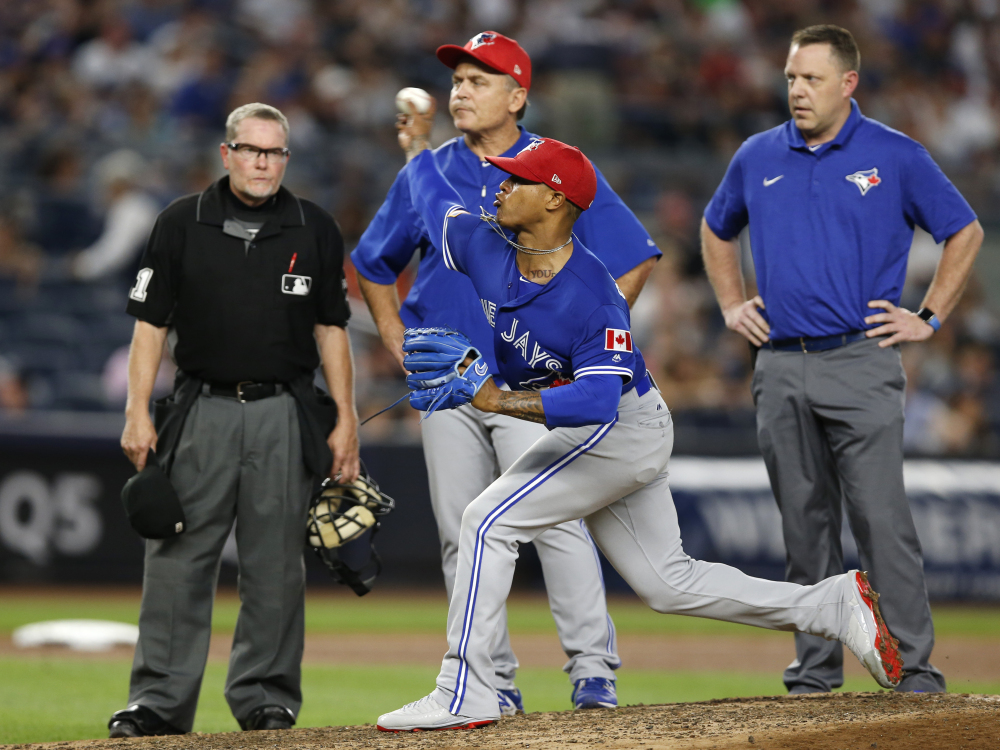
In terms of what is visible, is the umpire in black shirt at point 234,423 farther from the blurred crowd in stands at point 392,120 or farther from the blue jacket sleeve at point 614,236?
the blurred crowd in stands at point 392,120

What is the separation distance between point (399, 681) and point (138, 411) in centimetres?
287

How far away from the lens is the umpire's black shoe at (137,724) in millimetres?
4793

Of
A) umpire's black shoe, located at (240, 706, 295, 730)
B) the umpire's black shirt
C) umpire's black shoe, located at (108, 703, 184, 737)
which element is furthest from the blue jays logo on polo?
umpire's black shoe, located at (108, 703, 184, 737)

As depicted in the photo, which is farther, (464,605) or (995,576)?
(995,576)

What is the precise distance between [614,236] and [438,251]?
2.34 ft

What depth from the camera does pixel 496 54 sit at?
510cm

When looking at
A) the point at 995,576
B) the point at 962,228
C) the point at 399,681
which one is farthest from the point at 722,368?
the point at 962,228

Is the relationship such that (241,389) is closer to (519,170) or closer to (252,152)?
(252,152)

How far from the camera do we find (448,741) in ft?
12.8

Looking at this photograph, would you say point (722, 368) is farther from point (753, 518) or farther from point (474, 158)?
point (474, 158)

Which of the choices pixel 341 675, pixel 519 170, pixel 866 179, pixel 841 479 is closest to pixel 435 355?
pixel 519 170

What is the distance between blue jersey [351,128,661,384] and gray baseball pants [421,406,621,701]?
0.27 m

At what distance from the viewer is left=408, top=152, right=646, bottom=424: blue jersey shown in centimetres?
411

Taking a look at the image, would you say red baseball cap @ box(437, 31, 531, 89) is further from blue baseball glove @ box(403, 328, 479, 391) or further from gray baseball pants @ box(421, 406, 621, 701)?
blue baseball glove @ box(403, 328, 479, 391)
